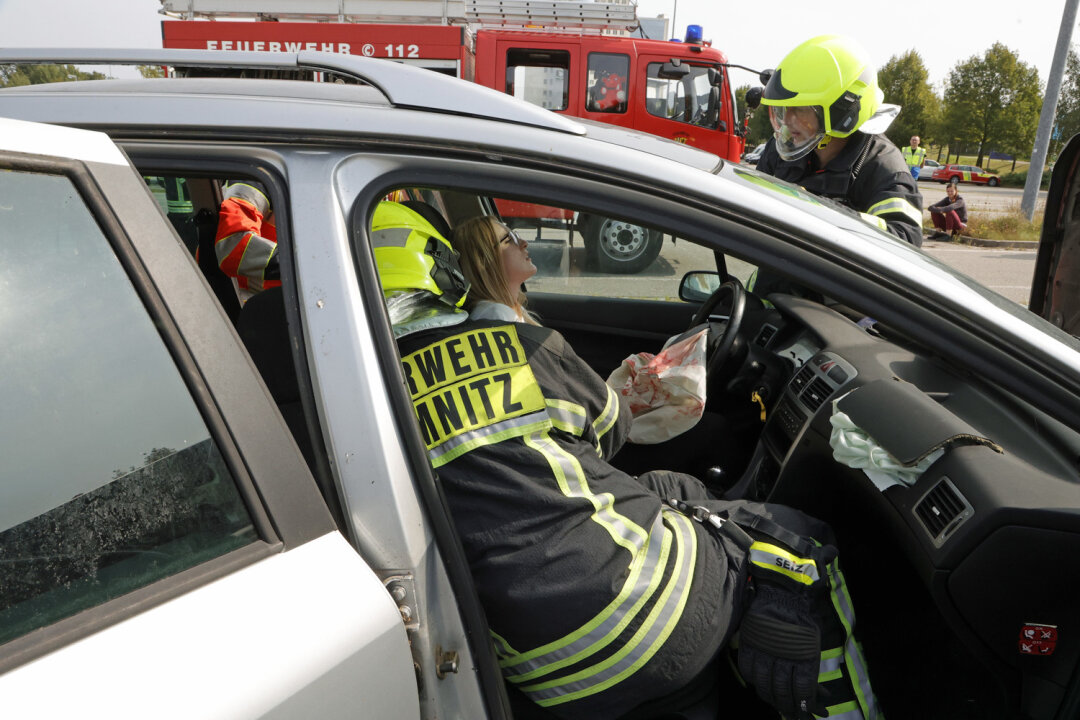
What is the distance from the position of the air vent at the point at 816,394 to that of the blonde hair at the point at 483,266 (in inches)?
39.6

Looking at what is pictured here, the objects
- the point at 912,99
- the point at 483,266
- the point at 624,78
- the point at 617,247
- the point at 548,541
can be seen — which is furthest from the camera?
the point at 912,99

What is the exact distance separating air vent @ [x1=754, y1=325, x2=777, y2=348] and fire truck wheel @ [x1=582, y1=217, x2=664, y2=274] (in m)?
3.72

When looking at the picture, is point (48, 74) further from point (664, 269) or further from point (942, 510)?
point (664, 269)

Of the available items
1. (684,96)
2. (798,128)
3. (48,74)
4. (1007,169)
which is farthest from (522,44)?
(1007,169)

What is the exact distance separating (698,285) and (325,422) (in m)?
2.39

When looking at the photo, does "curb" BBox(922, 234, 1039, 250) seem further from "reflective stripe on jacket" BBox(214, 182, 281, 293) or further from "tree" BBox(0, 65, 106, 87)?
"tree" BBox(0, 65, 106, 87)

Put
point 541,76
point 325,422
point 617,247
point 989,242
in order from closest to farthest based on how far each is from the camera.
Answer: point 325,422 → point 617,247 → point 541,76 → point 989,242

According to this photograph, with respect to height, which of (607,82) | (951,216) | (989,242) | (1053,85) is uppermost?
(1053,85)

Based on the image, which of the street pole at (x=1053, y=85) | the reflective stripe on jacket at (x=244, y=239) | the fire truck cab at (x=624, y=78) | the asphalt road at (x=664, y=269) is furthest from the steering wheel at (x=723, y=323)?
the street pole at (x=1053, y=85)

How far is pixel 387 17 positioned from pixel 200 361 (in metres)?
8.64

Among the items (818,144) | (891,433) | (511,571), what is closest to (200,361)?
(511,571)

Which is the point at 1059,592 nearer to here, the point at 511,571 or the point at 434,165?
the point at 511,571

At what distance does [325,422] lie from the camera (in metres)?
1.08

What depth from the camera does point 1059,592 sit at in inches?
52.5
